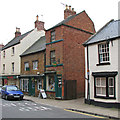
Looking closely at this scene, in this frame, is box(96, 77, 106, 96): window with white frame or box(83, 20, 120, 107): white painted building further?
box(96, 77, 106, 96): window with white frame

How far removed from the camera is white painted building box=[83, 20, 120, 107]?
12227 millimetres

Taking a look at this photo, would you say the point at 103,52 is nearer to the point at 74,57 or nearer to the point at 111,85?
the point at 111,85

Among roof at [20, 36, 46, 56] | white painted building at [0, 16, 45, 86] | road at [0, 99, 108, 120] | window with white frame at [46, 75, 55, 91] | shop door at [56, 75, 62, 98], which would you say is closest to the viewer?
road at [0, 99, 108, 120]

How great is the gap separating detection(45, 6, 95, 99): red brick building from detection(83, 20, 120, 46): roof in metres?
3.82

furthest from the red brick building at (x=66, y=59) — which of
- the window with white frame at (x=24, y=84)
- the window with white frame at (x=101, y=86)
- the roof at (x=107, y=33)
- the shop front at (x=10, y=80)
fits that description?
the shop front at (x=10, y=80)

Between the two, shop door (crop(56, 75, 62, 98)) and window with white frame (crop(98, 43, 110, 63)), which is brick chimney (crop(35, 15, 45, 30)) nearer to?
shop door (crop(56, 75, 62, 98))

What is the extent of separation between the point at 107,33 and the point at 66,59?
5506mm

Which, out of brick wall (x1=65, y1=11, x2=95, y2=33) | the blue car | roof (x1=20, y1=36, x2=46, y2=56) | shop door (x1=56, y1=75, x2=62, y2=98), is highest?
brick wall (x1=65, y1=11, x2=95, y2=33)

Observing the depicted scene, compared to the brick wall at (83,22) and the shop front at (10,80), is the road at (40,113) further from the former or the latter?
the shop front at (10,80)

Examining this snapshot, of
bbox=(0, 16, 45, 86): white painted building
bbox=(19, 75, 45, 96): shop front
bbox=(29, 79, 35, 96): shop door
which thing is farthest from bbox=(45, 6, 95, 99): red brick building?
bbox=(0, 16, 45, 86): white painted building

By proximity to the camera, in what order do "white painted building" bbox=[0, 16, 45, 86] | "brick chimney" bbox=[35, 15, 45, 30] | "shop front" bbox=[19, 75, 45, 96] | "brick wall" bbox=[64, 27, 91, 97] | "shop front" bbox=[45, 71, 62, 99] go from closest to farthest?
"shop front" bbox=[45, 71, 62, 99], "brick wall" bbox=[64, 27, 91, 97], "shop front" bbox=[19, 75, 45, 96], "white painted building" bbox=[0, 16, 45, 86], "brick chimney" bbox=[35, 15, 45, 30]

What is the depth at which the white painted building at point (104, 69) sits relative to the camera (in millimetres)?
12227

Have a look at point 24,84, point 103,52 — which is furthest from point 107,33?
point 24,84

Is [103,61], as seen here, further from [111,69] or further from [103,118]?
[103,118]
